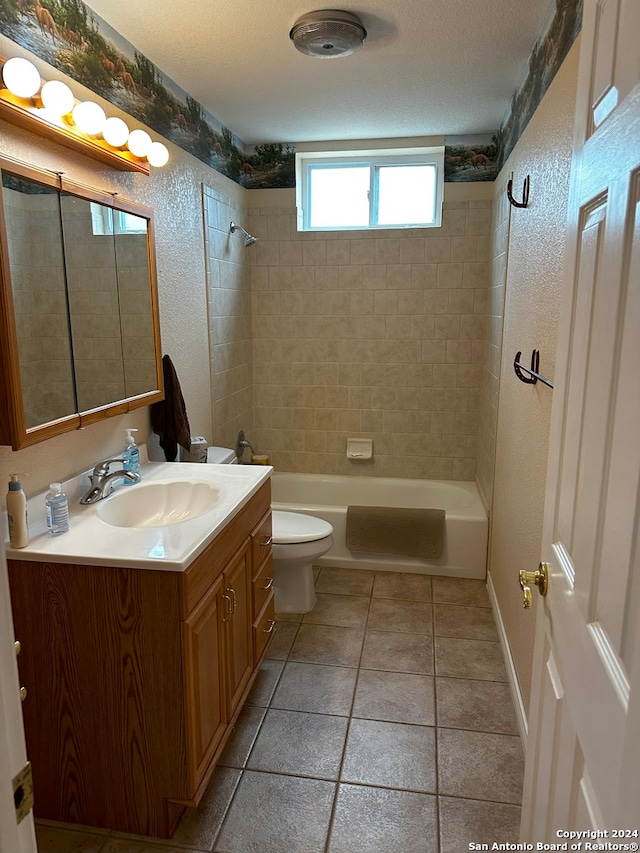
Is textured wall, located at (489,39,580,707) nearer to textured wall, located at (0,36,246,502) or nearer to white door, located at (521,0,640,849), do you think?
white door, located at (521,0,640,849)

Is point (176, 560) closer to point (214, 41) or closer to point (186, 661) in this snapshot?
point (186, 661)

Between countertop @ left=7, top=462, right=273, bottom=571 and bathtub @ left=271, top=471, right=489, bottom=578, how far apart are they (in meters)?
1.59

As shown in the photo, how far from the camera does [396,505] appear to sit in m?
3.96

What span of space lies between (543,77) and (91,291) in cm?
186

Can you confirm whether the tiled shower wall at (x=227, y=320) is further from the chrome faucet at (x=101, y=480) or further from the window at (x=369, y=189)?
the chrome faucet at (x=101, y=480)

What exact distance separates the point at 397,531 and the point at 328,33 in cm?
249

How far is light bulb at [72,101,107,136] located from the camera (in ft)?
5.71

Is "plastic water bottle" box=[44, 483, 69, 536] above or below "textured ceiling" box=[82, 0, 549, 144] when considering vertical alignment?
below

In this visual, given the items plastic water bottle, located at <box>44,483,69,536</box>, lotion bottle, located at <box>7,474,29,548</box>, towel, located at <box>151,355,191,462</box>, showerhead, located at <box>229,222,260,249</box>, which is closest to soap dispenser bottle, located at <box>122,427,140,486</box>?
towel, located at <box>151,355,191,462</box>

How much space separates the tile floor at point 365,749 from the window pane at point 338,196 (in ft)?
8.35

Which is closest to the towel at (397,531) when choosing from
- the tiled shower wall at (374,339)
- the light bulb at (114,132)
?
the tiled shower wall at (374,339)

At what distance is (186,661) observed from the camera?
1.55 meters

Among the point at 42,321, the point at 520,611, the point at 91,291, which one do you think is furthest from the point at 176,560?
the point at 520,611

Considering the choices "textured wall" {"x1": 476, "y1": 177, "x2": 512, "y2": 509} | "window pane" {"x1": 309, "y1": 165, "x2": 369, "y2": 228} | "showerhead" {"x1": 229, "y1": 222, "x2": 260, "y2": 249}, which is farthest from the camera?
"window pane" {"x1": 309, "y1": 165, "x2": 369, "y2": 228}
